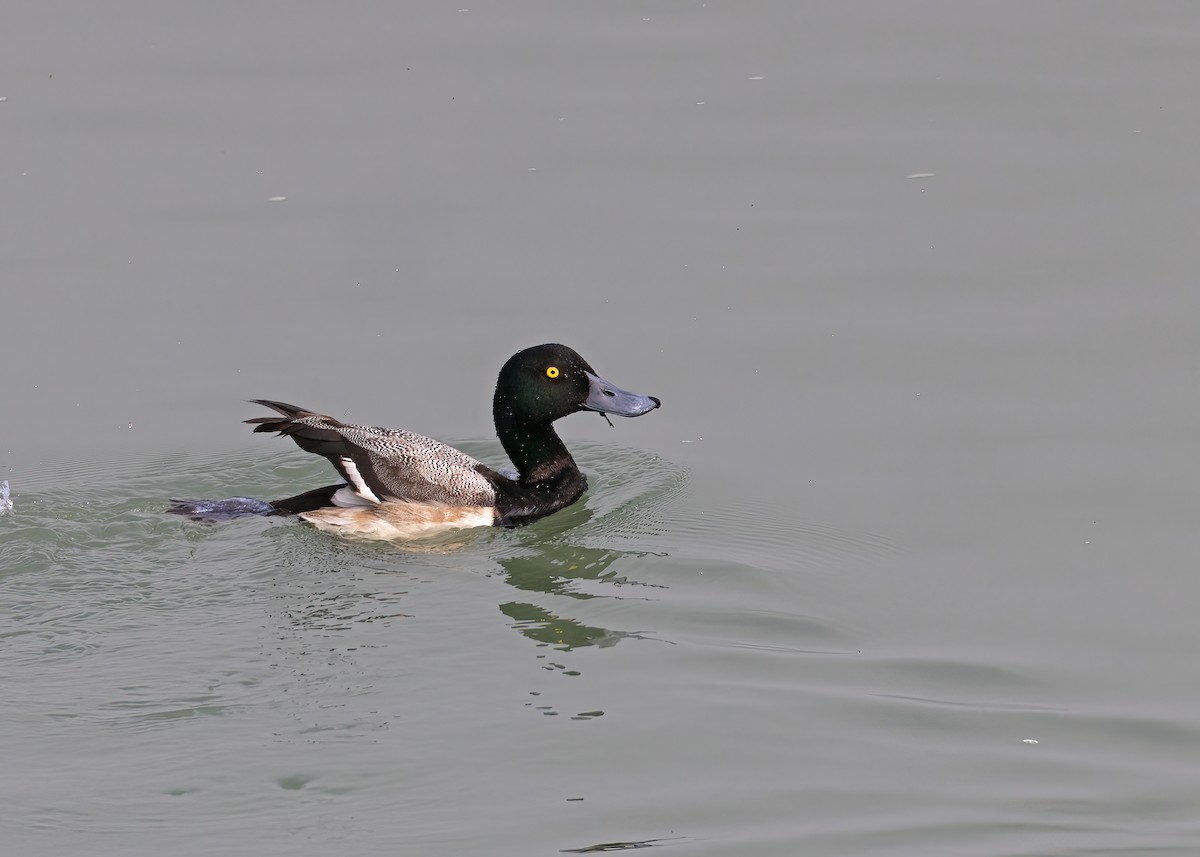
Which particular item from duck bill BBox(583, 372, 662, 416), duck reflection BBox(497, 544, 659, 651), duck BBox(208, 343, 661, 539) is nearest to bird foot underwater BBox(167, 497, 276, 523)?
duck BBox(208, 343, 661, 539)

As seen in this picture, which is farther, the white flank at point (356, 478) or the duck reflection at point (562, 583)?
the white flank at point (356, 478)

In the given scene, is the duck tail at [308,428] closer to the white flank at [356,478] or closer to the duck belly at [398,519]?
the white flank at [356,478]

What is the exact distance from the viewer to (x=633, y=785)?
6766 millimetres

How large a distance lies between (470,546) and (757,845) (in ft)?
14.0

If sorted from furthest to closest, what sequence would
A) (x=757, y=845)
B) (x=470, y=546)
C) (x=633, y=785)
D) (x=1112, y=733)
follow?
(x=470, y=546) → (x=1112, y=733) → (x=633, y=785) → (x=757, y=845)

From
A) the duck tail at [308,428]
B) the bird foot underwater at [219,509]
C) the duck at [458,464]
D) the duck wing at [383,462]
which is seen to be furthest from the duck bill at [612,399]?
the bird foot underwater at [219,509]

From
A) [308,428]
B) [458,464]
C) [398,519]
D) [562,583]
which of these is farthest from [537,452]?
[562,583]

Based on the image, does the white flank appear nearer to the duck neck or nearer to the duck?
the duck

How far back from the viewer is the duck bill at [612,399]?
1072cm

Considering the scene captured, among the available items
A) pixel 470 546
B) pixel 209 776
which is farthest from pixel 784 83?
pixel 209 776

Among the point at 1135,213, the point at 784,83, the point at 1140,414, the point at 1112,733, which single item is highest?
the point at 784,83

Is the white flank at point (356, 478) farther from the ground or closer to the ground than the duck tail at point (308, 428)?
closer to the ground

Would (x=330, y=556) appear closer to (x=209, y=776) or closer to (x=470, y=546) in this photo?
(x=470, y=546)

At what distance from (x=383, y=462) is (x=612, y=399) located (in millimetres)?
1453
